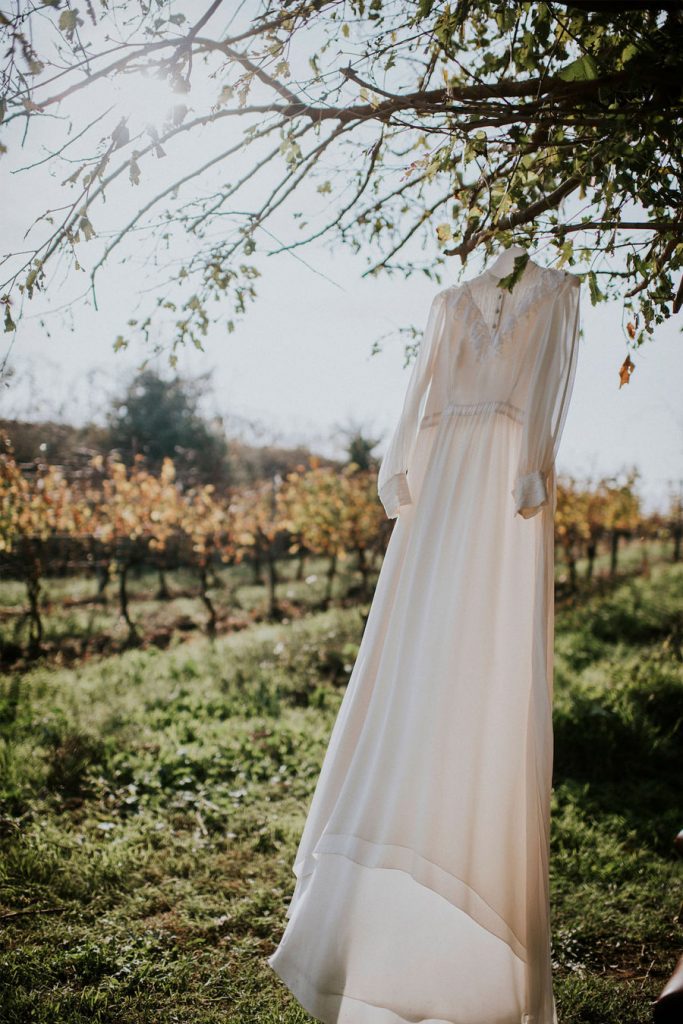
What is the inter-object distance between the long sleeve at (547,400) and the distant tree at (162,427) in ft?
40.2

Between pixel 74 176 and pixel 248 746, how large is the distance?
3565 mm

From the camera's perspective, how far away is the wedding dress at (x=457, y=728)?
179 centimetres

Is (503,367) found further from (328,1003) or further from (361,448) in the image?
(361,448)

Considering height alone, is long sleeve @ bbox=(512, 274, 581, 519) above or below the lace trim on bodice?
below

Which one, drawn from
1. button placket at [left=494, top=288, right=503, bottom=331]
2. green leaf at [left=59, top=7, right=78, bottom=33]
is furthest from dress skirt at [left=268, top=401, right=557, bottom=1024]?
green leaf at [left=59, top=7, right=78, bottom=33]

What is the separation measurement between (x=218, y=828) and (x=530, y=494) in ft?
8.76

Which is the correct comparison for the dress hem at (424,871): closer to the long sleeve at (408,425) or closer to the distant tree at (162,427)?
the long sleeve at (408,425)

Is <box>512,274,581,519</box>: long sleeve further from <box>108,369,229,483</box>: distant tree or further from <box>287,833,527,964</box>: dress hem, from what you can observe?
<box>108,369,229,483</box>: distant tree

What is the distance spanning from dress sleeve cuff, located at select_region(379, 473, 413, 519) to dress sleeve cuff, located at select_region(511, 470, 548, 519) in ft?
1.29

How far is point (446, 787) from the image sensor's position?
6.15ft

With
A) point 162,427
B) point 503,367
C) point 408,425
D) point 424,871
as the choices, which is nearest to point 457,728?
point 424,871

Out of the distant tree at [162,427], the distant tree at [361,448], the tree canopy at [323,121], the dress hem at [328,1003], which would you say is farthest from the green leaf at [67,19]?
the distant tree at [162,427]

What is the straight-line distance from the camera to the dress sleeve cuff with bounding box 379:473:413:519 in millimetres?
2168

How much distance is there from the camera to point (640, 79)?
1.78 metres
